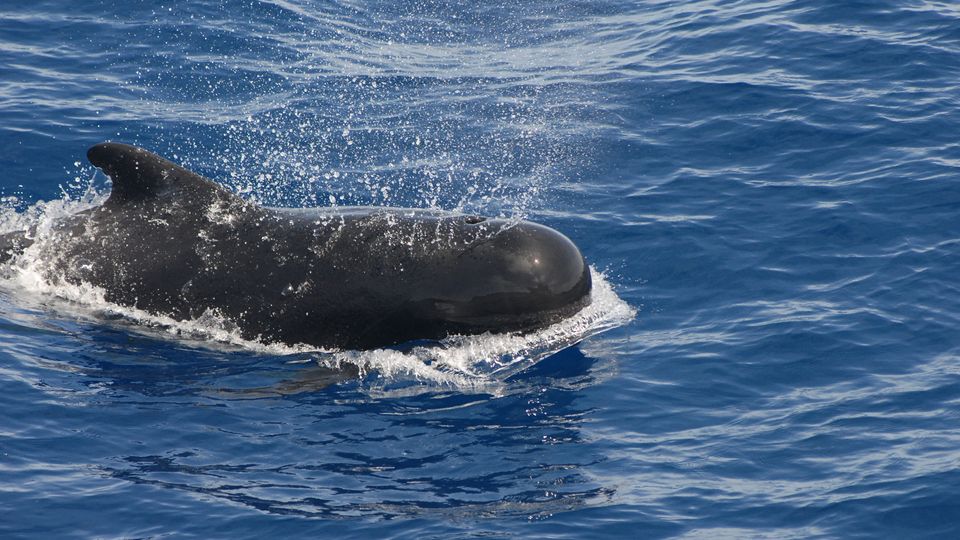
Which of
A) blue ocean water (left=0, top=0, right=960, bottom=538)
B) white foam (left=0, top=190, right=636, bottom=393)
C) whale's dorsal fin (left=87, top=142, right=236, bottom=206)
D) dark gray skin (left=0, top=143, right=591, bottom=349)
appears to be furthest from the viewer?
whale's dorsal fin (left=87, top=142, right=236, bottom=206)

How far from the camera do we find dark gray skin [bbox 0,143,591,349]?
15.5 m

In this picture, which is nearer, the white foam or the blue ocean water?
the blue ocean water

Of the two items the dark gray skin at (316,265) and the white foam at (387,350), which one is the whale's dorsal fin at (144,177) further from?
the white foam at (387,350)

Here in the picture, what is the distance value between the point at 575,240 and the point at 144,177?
6215 mm

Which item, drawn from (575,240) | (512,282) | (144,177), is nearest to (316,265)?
(512,282)

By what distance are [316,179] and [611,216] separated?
496cm

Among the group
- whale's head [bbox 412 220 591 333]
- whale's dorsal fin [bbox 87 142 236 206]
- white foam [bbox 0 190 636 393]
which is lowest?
white foam [bbox 0 190 636 393]

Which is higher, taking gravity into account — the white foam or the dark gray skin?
the dark gray skin

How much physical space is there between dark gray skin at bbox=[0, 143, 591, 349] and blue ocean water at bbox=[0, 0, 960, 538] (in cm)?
40

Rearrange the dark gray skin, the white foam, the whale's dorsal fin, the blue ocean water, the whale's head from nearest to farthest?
1. the blue ocean water
2. the white foam
3. the whale's head
4. the dark gray skin
5. the whale's dorsal fin

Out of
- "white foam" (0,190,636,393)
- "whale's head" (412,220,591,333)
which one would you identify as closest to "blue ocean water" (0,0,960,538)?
"white foam" (0,190,636,393)

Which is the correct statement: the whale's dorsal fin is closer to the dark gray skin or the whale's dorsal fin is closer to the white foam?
the dark gray skin

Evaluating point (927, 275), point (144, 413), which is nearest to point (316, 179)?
point (144, 413)

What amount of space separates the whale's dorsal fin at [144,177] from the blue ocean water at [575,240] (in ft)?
5.11
